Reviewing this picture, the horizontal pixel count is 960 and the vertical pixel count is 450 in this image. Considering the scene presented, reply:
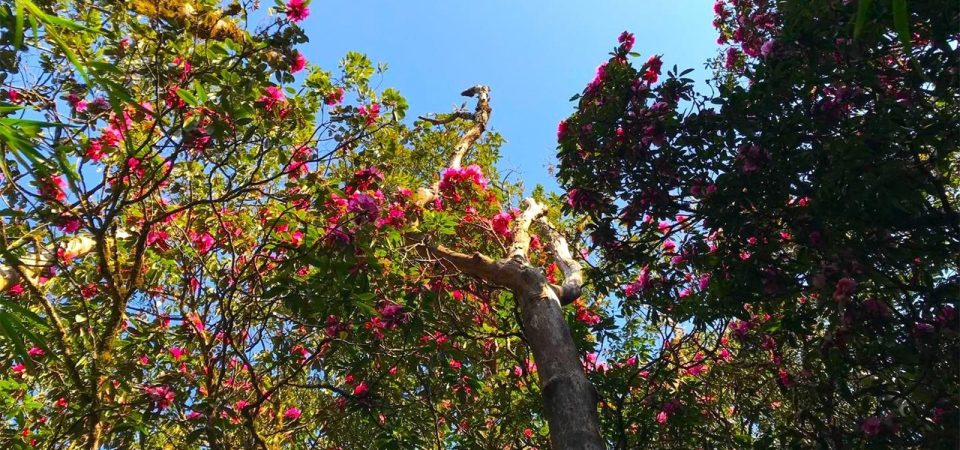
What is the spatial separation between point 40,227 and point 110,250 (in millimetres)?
955

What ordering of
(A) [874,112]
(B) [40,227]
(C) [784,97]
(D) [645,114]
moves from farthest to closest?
(D) [645,114], (C) [784,97], (A) [874,112], (B) [40,227]

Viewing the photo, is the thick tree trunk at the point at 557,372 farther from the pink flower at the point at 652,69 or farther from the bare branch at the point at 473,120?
the bare branch at the point at 473,120

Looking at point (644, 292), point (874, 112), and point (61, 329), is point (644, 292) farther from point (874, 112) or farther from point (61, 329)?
point (61, 329)

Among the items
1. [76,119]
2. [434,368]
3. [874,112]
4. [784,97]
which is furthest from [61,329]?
[874,112]

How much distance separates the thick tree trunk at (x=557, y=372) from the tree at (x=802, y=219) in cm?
66

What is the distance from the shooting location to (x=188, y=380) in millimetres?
3873

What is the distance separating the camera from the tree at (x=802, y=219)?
3.02 meters

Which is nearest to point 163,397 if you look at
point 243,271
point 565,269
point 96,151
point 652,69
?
point 243,271

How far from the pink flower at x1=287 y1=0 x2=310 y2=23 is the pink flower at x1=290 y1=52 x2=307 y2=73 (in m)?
0.23

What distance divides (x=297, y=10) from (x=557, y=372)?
268 centimetres

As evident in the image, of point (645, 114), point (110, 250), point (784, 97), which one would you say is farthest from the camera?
point (645, 114)

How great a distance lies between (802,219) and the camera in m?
3.40

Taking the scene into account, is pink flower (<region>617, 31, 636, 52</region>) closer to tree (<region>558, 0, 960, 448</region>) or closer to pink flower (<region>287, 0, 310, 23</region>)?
tree (<region>558, 0, 960, 448</region>)

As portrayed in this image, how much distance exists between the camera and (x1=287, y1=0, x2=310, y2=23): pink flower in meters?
3.58
